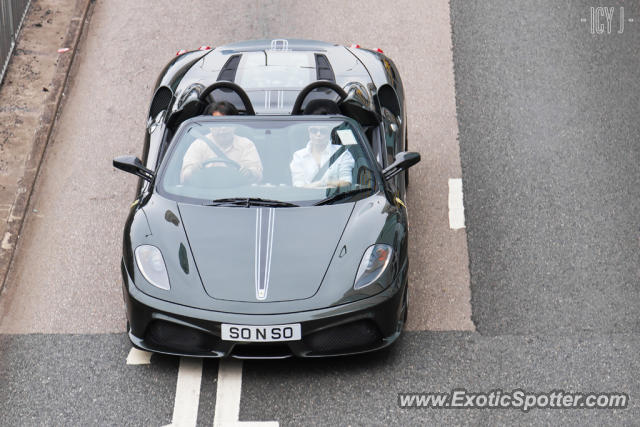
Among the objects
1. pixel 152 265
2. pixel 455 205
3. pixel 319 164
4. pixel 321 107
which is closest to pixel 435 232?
pixel 455 205

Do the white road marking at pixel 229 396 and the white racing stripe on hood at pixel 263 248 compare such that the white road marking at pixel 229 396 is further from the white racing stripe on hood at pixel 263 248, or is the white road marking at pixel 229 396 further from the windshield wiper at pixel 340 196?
the windshield wiper at pixel 340 196

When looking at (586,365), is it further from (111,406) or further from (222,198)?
(111,406)

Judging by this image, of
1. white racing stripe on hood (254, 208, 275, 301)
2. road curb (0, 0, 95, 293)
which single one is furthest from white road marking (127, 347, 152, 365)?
road curb (0, 0, 95, 293)

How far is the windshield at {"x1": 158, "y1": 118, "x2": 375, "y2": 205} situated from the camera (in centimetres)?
703

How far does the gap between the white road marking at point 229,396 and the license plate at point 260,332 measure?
50cm

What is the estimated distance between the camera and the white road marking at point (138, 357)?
6926 millimetres

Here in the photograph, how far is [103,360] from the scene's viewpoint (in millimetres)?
6988

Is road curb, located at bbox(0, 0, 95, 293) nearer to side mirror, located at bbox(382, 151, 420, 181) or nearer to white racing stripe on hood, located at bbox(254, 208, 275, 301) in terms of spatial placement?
white racing stripe on hood, located at bbox(254, 208, 275, 301)

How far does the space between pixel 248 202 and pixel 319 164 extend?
63 cm

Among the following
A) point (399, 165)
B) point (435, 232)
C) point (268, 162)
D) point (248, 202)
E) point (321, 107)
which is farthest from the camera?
point (435, 232)

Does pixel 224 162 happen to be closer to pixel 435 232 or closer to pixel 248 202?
pixel 248 202

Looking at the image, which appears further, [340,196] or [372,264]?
[340,196]

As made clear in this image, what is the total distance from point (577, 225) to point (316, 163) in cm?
256

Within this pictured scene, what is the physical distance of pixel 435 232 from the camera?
8.39 meters
